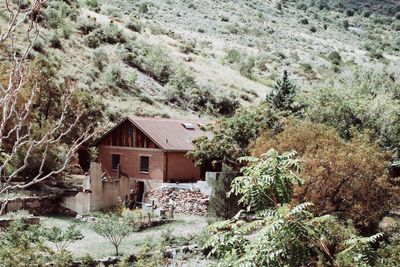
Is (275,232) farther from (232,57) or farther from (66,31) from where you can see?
(232,57)

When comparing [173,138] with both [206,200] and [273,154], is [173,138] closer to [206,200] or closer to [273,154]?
[206,200]

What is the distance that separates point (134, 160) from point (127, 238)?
963cm

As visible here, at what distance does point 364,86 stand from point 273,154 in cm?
3815

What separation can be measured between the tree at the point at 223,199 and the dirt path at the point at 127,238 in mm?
1103

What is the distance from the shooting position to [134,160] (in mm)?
34812

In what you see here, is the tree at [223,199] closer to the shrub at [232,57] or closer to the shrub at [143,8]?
the shrub at [232,57]

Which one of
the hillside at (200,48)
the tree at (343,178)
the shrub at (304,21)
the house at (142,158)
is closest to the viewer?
the tree at (343,178)

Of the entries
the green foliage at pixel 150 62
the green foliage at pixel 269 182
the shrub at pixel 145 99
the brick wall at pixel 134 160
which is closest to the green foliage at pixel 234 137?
the brick wall at pixel 134 160

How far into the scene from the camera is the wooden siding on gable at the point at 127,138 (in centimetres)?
3438

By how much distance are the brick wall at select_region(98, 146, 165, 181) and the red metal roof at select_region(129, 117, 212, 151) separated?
792mm

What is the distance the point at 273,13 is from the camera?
102 m

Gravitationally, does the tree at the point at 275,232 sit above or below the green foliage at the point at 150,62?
above

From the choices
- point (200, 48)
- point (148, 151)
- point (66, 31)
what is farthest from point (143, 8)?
point (148, 151)

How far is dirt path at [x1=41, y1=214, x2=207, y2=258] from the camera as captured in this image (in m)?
23.3
